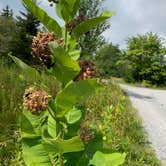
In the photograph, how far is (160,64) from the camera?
166 feet

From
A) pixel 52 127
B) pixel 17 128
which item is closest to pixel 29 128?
pixel 52 127

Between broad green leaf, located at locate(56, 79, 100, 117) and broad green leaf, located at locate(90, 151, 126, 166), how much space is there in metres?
0.38

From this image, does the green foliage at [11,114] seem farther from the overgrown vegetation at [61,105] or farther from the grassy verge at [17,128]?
the overgrown vegetation at [61,105]

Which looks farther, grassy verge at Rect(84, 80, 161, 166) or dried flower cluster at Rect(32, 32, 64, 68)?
grassy verge at Rect(84, 80, 161, 166)

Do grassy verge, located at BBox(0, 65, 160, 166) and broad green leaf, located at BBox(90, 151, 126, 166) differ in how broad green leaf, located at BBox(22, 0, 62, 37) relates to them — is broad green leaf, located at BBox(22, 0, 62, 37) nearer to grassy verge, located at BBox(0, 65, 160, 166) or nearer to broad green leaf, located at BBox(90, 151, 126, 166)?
broad green leaf, located at BBox(90, 151, 126, 166)

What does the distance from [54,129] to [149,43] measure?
1972 inches

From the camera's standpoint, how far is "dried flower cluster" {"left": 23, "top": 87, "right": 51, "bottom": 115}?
1.95 m

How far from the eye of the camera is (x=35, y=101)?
6.42ft

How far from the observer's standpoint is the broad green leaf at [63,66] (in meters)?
1.91

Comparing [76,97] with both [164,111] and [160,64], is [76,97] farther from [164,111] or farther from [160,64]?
[160,64]

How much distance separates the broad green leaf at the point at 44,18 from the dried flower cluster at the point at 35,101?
0.37 meters

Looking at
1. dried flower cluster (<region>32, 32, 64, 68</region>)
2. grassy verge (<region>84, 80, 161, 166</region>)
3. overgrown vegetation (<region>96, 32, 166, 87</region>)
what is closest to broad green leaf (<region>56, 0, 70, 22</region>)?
dried flower cluster (<region>32, 32, 64, 68</region>)

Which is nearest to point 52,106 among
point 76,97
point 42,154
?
point 76,97

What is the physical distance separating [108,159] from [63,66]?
0.60 m
